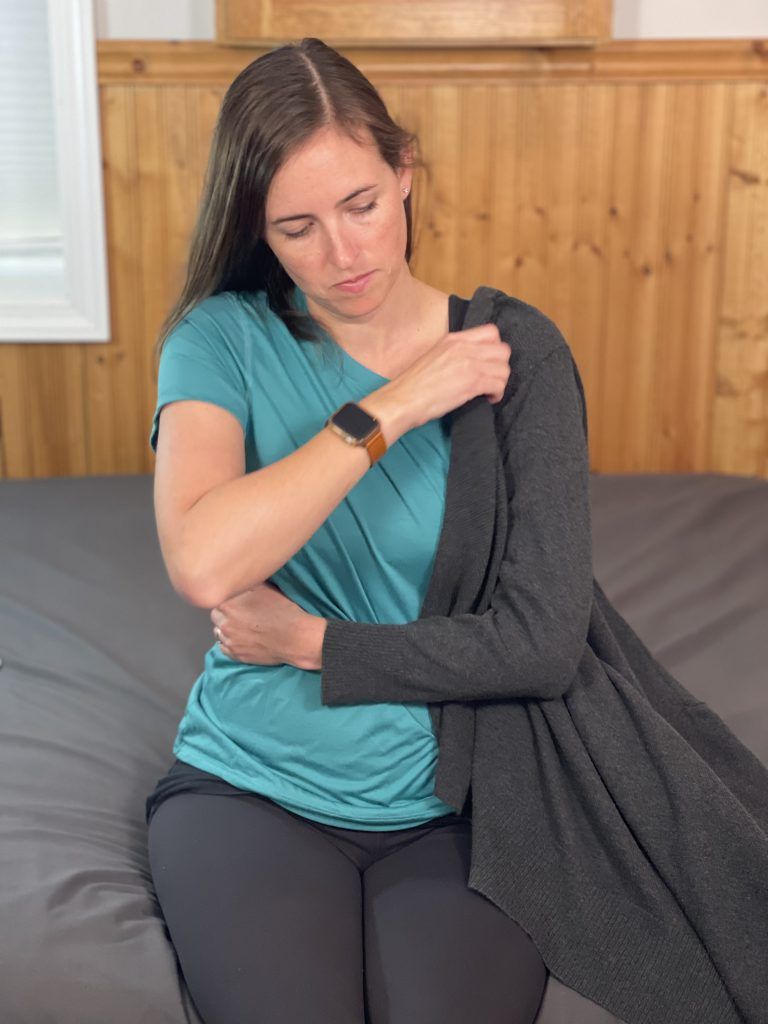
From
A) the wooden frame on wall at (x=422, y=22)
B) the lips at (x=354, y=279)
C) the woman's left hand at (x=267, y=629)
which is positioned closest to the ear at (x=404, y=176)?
the lips at (x=354, y=279)

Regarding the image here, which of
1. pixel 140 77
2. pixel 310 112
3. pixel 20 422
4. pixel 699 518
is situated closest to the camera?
pixel 310 112

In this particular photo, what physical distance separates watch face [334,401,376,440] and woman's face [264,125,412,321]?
18 cm

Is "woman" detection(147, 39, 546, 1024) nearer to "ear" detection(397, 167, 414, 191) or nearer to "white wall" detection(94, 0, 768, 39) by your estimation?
"ear" detection(397, 167, 414, 191)

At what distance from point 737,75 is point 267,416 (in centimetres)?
175

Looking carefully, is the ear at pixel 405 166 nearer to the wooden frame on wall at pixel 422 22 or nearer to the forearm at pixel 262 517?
the forearm at pixel 262 517

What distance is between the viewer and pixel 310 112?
1.31 metres

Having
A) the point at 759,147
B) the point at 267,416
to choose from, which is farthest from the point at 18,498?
the point at 759,147

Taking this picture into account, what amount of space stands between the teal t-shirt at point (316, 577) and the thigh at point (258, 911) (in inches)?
2.0

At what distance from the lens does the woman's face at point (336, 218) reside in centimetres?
131

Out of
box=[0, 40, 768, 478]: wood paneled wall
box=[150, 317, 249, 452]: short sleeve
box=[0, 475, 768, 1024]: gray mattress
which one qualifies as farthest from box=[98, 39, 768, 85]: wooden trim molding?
box=[150, 317, 249, 452]: short sleeve

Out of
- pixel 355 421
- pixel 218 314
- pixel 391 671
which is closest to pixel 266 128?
pixel 218 314

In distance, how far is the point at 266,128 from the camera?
131 cm

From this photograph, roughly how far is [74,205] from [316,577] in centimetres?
161

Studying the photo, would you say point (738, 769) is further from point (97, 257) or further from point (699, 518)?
point (97, 257)
